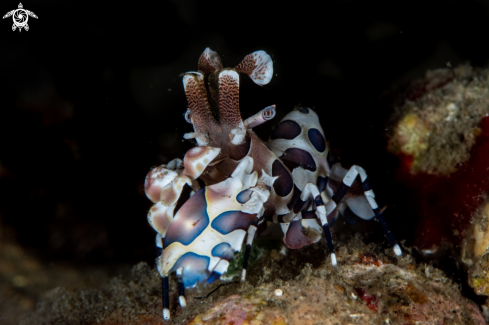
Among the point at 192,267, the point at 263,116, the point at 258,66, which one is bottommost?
the point at 192,267

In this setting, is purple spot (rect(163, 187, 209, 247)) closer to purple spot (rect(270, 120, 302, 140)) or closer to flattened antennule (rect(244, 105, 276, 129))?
flattened antennule (rect(244, 105, 276, 129))

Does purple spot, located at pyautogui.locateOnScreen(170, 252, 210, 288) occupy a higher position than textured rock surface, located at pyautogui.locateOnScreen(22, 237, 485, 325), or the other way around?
purple spot, located at pyautogui.locateOnScreen(170, 252, 210, 288)

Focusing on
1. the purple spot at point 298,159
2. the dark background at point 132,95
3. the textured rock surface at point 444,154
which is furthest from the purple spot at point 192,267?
the textured rock surface at point 444,154

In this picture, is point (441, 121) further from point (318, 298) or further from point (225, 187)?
point (225, 187)

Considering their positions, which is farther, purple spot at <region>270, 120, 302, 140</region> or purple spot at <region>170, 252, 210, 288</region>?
purple spot at <region>270, 120, 302, 140</region>

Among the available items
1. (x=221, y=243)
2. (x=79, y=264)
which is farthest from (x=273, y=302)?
(x=79, y=264)

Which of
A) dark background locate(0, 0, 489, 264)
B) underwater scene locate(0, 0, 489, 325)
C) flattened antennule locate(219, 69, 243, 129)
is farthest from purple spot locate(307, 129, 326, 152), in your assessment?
flattened antennule locate(219, 69, 243, 129)

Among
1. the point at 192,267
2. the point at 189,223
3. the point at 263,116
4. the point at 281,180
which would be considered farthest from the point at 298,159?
the point at 192,267
